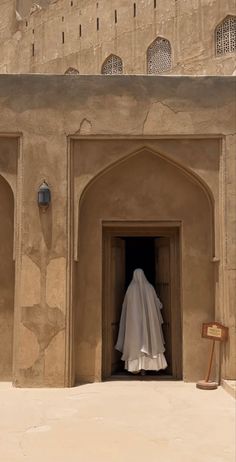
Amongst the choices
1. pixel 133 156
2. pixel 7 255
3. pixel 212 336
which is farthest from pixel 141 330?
pixel 133 156

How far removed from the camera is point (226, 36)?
2072 cm

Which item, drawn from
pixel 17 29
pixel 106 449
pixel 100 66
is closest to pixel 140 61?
pixel 100 66

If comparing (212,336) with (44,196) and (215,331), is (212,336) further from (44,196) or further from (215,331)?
(44,196)

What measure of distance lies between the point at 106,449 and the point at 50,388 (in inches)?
110

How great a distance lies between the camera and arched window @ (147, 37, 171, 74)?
22.2m

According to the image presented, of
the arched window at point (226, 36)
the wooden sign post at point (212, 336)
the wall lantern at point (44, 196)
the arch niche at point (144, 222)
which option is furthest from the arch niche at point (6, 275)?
the arched window at point (226, 36)

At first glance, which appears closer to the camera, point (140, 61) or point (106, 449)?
point (106, 449)

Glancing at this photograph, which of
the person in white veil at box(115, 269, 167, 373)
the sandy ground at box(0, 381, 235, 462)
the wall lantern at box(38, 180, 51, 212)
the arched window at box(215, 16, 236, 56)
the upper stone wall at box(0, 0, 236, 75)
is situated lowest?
the sandy ground at box(0, 381, 235, 462)

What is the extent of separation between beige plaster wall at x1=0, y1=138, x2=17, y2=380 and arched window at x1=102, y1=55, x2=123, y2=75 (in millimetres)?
17344

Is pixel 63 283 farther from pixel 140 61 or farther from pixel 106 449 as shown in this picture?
pixel 140 61

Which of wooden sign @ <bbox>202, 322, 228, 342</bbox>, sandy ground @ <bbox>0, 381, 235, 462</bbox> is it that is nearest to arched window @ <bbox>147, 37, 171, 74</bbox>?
wooden sign @ <bbox>202, 322, 228, 342</bbox>

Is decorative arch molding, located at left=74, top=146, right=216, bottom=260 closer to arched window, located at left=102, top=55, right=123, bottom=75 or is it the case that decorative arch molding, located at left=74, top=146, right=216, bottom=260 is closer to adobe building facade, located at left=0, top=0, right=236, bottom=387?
adobe building facade, located at left=0, top=0, right=236, bottom=387

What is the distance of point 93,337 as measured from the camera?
7539 millimetres

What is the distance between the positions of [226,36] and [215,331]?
16.7 meters
